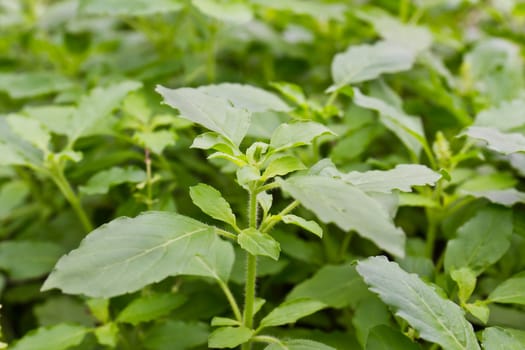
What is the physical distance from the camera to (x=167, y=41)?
140cm

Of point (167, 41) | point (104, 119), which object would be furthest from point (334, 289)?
point (167, 41)

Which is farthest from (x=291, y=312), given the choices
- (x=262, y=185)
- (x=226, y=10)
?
(x=226, y=10)

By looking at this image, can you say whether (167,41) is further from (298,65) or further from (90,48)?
(298,65)

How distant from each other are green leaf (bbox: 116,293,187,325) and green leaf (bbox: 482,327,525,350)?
1.35ft

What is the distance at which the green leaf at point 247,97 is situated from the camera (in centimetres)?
82

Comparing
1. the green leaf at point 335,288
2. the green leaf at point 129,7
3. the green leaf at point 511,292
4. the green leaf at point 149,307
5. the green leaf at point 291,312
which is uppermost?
the green leaf at point 129,7

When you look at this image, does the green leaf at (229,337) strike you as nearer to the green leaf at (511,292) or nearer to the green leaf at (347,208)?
the green leaf at (347,208)

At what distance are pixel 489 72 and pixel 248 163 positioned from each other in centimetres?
82

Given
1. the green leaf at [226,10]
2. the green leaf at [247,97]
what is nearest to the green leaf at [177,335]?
the green leaf at [247,97]

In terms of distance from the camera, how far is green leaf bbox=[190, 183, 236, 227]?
0.66m

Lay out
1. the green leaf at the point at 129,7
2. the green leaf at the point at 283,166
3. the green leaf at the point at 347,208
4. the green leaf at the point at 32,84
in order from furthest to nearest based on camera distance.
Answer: the green leaf at the point at 32,84, the green leaf at the point at 129,7, the green leaf at the point at 283,166, the green leaf at the point at 347,208

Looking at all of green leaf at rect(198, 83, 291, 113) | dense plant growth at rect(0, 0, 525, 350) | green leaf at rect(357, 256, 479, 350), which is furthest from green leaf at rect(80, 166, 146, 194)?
green leaf at rect(357, 256, 479, 350)

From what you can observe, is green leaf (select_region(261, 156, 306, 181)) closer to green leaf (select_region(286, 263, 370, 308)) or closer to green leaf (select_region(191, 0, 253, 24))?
green leaf (select_region(286, 263, 370, 308))

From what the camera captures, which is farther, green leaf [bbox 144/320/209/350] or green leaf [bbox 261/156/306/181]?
green leaf [bbox 144/320/209/350]
